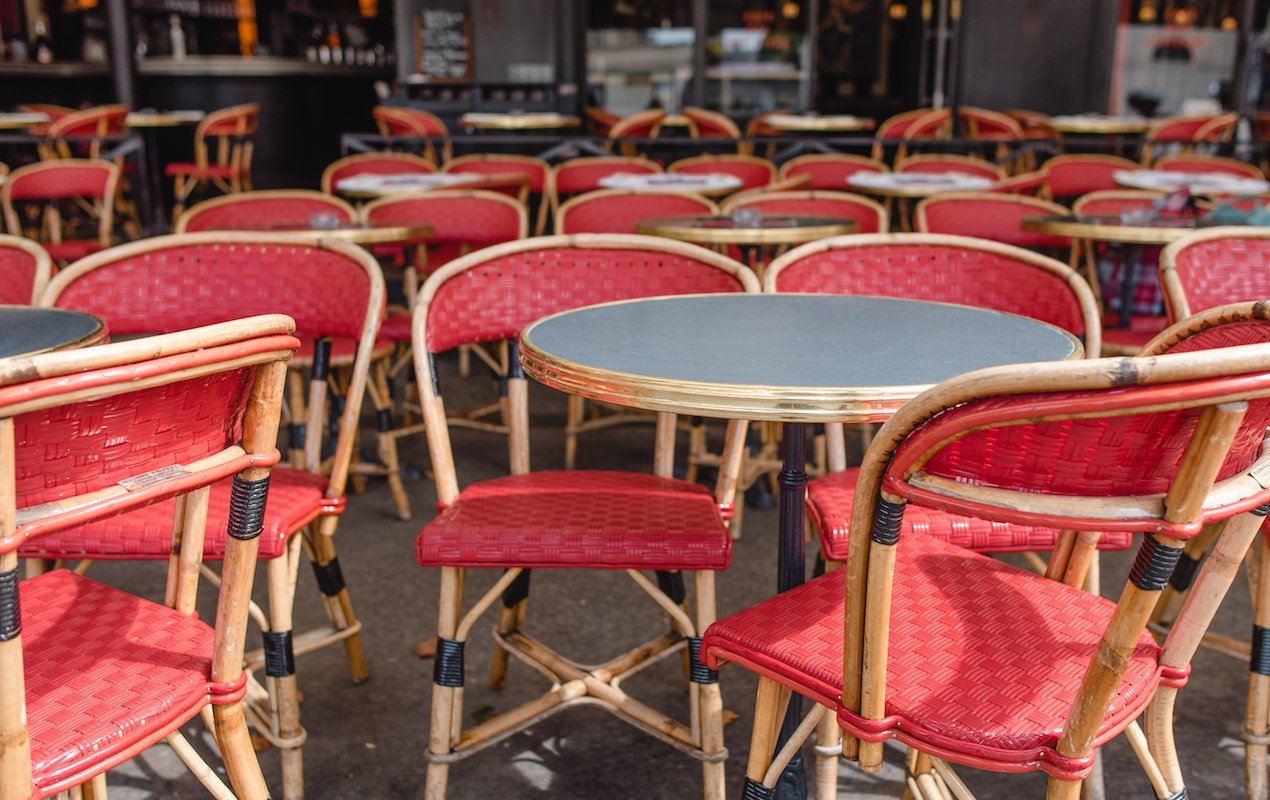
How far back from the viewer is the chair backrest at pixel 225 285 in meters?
2.04

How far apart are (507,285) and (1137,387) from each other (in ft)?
4.33

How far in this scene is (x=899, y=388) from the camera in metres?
1.25

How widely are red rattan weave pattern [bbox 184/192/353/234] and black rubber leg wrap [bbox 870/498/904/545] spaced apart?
8.47ft

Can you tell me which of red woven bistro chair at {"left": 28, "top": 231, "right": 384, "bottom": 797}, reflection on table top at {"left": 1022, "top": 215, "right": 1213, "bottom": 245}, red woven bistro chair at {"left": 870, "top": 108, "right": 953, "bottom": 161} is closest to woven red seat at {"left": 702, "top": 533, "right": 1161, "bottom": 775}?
red woven bistro chair at {"left": 28, "top": 231, "right": 384, "bottom": 797}

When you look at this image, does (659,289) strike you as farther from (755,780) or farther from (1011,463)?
(1011,463)

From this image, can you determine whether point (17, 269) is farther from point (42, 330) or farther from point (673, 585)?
point (673, 585)

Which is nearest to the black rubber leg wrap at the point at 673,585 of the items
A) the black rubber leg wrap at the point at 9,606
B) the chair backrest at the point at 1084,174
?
the black rubber leg wrap at the point at 9,606

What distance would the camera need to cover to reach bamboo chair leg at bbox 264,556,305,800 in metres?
1.75

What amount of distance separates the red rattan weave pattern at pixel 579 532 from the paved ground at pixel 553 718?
46cm

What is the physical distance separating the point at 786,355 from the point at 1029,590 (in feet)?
1.38

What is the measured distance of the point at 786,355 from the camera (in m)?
1.43

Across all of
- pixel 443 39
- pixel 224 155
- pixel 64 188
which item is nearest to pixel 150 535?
pixel 64 188

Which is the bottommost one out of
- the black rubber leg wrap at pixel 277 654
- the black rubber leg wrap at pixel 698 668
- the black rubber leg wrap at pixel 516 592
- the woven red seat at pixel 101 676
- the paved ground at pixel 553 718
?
the paved ground at pixel 553 718

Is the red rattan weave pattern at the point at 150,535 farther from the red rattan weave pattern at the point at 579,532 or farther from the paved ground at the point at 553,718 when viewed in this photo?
the paved ground at the point at 553,718
